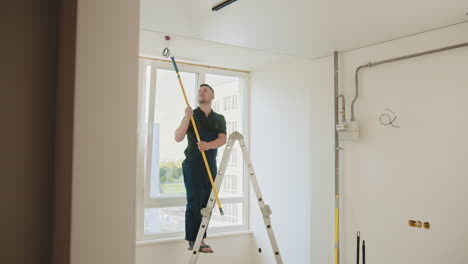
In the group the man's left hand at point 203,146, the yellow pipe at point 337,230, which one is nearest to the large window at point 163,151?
the man's left hand at point 203,146

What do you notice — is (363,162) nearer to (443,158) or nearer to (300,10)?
(443,158)

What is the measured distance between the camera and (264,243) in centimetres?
440

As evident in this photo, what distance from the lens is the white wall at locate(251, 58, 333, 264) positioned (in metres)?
3.55

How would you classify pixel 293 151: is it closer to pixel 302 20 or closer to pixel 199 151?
pixel 199 151

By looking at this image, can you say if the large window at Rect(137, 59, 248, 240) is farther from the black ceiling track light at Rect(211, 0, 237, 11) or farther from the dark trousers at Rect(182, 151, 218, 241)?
the black ceiling track light at Rect(211, 0, 237, 11)

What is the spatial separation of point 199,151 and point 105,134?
2.88m

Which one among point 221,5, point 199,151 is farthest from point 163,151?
point 221,5

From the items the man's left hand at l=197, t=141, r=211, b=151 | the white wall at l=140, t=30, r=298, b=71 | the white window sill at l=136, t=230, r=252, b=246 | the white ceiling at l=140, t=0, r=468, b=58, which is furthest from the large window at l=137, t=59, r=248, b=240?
the white ceiling at l=140, t=0, r=468, b=58

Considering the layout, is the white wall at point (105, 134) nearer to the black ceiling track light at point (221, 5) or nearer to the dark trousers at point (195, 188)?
the black ceiling track light at point (221, 5)

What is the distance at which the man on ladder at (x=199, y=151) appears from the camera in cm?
388

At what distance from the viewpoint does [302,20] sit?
2.59 meters

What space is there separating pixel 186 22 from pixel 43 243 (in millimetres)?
1809

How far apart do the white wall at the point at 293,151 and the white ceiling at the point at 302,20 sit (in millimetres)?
653

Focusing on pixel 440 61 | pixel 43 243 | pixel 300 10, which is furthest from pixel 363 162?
pixel 43 243
